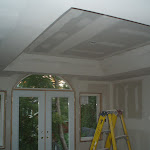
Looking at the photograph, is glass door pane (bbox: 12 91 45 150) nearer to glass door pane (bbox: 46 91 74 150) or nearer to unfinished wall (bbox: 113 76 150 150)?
glass door pane (bbox: 46 91 74 150)

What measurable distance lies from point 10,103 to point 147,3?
14.8ft

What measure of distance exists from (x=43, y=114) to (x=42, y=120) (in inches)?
6.0

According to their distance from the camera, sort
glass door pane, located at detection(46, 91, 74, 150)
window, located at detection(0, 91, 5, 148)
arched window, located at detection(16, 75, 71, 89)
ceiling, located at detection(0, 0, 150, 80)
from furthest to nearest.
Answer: glass door pane, located at detection(46, 91, 74, 150) → arched window, located at detection(16, 75, 71, 89) → window, located at detection(0, 91, 5, 148) → ceiling, located at detection(0, 0, 150, 80)

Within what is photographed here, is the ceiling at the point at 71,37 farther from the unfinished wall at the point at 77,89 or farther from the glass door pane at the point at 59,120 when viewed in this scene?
the glass door pane at the point at 59,120

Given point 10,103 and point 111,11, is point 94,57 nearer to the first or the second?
point 10,103

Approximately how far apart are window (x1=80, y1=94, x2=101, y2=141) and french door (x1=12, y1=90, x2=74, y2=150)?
1.24ft

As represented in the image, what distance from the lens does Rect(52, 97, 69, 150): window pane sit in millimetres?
6227

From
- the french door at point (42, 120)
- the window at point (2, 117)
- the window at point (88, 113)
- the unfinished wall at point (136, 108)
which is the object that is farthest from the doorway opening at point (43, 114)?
the unfinished wall at point (136, 108)

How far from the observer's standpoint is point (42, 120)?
19.9 ft

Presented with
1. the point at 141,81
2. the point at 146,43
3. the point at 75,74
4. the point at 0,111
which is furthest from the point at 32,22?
the point at 141,81

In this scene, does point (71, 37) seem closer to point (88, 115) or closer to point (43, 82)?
point (43, 82)

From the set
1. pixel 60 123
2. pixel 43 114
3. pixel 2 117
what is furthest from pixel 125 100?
pixel 2 117

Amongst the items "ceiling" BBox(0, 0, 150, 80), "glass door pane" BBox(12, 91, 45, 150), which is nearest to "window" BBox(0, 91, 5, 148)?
"glass door pane" BBox(12, 91, 45, 150)

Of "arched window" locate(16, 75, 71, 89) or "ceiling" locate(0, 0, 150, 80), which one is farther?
"arched window" locate(16, 75, 71, 89)
